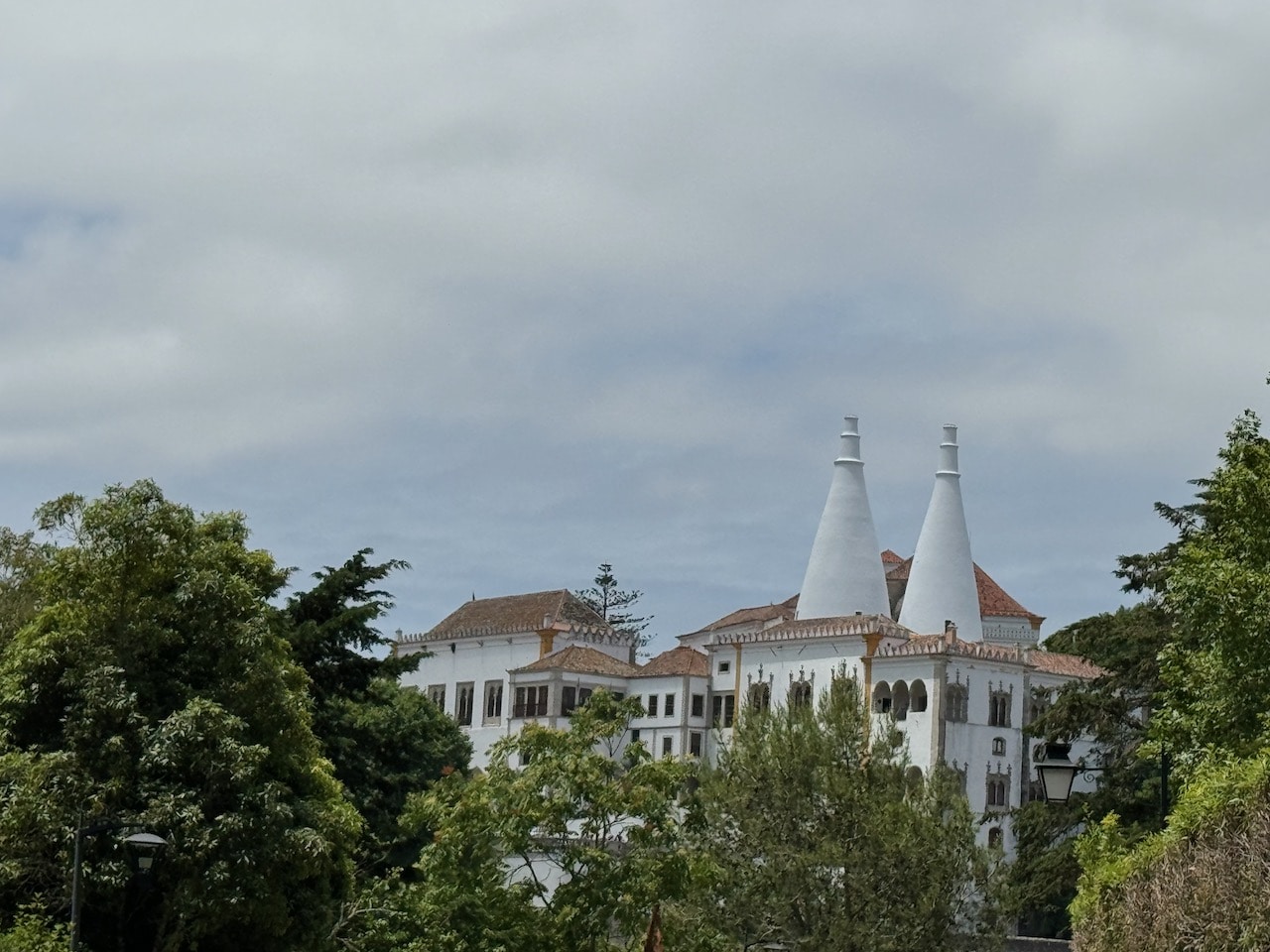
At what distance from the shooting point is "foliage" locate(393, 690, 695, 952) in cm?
3055

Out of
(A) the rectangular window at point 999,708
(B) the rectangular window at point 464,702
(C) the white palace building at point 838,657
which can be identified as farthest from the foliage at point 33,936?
(B) the rectangular window at point 464,702

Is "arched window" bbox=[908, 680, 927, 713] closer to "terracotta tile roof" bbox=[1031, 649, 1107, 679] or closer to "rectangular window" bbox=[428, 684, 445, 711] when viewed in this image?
"terracotta tile roof" bbox=[1031, 649, 1107, 679]

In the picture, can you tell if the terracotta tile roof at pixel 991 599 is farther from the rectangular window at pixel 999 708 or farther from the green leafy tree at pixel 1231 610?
the green leafy tree at pixel 1231 610

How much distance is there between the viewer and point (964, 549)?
81188 millimetres

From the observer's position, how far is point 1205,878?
52.5ft

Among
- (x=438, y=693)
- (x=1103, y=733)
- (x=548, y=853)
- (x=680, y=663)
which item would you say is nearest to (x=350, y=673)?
(x=548, y=853)

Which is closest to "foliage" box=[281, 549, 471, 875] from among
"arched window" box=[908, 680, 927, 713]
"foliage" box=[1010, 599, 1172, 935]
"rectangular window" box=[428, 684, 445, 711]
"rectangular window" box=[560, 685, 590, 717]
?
"foliage" box=[1010, 599, 1172, 935]

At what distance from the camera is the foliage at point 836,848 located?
36.7 meters

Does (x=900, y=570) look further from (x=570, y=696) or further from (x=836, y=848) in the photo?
(x=836, y=848)

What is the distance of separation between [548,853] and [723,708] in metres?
Answer: 47.3

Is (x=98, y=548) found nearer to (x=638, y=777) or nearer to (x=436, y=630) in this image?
(x=638, y=777)

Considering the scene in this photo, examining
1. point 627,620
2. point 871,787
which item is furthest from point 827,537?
point 871,787

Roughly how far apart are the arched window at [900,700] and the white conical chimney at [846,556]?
674 centimetres

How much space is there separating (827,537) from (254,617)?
5249 cm
